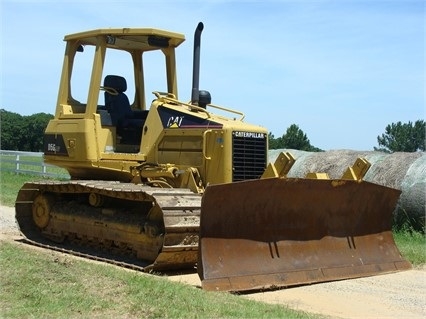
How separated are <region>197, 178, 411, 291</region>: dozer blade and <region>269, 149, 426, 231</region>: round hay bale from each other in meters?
2.45

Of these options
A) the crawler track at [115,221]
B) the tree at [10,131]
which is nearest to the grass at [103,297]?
the crawler track at [115,221]

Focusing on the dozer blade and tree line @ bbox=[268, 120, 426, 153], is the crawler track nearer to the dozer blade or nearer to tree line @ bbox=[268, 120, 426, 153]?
the dozer blade

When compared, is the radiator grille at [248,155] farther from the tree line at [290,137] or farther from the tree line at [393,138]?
the tree line at [393,138]

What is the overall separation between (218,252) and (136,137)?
10.1 feet

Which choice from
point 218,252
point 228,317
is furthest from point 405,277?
point 228,317

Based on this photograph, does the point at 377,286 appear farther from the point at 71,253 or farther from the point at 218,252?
the point at 71,253

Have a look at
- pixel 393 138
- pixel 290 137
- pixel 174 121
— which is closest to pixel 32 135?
pixel 290 137

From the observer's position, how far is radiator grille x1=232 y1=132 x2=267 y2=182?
27.4ft

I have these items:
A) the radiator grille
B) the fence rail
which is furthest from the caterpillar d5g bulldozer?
the fence rail

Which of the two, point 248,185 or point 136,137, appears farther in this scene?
point 136,137

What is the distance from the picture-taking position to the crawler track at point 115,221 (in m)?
7.23

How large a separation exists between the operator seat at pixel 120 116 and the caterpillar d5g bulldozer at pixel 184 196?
0.02 meters

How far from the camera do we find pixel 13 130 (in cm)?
4981

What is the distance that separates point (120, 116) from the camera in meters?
9.39
